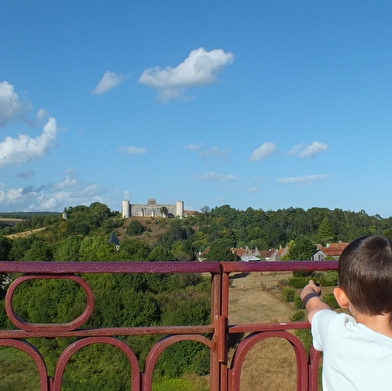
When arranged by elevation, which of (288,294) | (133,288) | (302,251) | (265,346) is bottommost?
(265,346)

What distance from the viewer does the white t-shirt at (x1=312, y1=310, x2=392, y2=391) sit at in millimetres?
1374

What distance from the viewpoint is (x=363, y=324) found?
146 cm

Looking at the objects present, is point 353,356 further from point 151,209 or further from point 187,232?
point 151,209

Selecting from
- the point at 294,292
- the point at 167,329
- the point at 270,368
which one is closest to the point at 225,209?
the point at 294,292

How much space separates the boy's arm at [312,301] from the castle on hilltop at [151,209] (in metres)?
118

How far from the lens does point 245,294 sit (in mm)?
45562

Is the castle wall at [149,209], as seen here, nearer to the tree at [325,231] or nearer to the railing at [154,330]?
the tree at [325,231]

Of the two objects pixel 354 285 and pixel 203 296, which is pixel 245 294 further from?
pixel 354 285

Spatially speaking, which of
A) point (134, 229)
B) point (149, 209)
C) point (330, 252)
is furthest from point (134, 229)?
point (330, 252)

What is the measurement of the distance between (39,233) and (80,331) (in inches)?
3088

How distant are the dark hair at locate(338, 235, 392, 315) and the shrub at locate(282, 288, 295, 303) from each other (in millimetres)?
37863

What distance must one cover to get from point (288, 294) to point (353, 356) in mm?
38493

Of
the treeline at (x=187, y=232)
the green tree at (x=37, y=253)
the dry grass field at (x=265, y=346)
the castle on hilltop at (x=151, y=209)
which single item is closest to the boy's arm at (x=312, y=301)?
the dry grass field at (x=265, y=346)

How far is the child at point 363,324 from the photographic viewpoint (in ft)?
4.51
